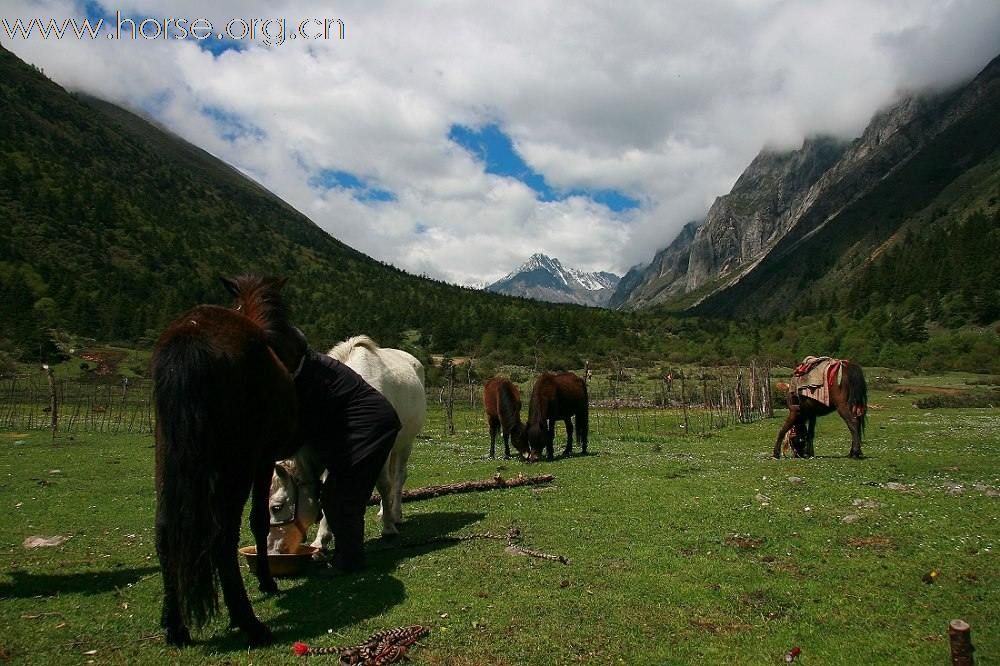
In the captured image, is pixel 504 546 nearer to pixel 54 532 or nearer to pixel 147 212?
pixel 54 532

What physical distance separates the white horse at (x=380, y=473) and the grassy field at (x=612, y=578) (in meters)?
0.58

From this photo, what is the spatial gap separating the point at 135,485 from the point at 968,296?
101113mm

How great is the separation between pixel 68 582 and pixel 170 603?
308 centimetres

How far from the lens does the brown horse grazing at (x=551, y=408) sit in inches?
754

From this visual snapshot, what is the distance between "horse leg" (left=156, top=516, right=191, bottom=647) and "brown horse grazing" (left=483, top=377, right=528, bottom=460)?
49.0ft

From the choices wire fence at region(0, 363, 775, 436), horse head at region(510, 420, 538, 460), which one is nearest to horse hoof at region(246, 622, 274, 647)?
horse head at region(510, 420, 538, 460)

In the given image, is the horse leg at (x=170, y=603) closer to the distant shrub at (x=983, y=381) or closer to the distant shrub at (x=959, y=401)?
the distant shrub at (x=959, y=401)

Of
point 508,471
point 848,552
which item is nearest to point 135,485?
point 508,471

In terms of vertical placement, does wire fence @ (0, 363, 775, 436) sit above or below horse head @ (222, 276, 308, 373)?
below

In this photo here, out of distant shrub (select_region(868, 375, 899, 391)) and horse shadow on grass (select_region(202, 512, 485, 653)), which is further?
distant shrub (select_region(868, 375, 899, 391))

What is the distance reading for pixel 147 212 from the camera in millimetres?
115125

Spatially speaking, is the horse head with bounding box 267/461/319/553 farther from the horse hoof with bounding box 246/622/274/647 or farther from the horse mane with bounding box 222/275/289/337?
the horse hoof with bounding box 246/622/274/647

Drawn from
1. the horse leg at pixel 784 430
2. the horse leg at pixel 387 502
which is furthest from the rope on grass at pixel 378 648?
the horse leg at pixel 784 430

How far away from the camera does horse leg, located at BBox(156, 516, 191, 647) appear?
4.97m
